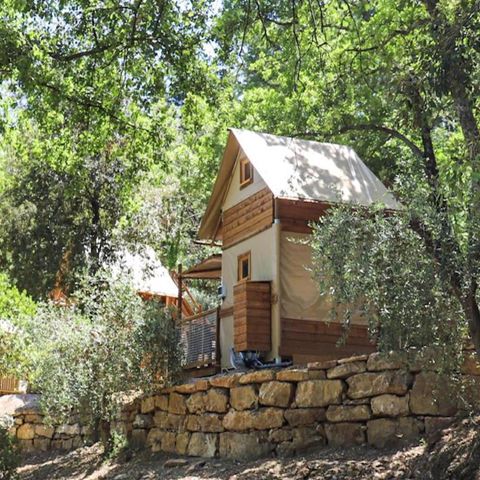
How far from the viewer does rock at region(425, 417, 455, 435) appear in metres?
8.19

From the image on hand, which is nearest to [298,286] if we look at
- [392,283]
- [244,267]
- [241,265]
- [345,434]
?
[244,267]

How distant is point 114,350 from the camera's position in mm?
13070

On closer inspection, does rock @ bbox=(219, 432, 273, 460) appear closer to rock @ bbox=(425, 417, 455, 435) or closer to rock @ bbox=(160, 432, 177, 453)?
rock @ bbox=(160, 432, 177, 453)

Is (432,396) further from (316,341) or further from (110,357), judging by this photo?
(110,357)

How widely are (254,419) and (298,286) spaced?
372cm

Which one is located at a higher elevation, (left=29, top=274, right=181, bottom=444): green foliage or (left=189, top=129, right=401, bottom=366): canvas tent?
(left=189, top=129, right=401, bottom=366): canvas tent

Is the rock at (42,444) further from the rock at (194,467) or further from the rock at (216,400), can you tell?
the rock at (194,467)

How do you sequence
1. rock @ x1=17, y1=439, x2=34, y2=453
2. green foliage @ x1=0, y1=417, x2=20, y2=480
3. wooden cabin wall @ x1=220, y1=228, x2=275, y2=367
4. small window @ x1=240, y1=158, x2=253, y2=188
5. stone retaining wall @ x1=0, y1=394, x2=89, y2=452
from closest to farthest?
green foliage @ x1=0, y1=417, x2=20, y2=480 < wooden cabin wall @ x1=220, y1=228, x2=275, y2=367 < small window @ x1=240, y1=158, x2=253, y2=188 < stone retaining wall @ x1=0, y1=394, x2=89, y2=452 < rock @ x1=17, y1=439, x2=34, y2=453

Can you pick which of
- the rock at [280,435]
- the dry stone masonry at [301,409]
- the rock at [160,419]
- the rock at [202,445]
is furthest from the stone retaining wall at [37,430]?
the rock at [280,435]

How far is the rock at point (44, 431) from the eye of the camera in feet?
56.0

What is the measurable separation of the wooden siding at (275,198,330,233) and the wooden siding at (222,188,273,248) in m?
0.27

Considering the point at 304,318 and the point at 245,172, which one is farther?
the point at 245,172

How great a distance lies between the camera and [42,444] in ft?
56.4

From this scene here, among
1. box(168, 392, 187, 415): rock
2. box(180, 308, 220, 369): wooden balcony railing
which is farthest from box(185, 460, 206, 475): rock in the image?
box(180, 308, 220, 369): wooden balcony railing
